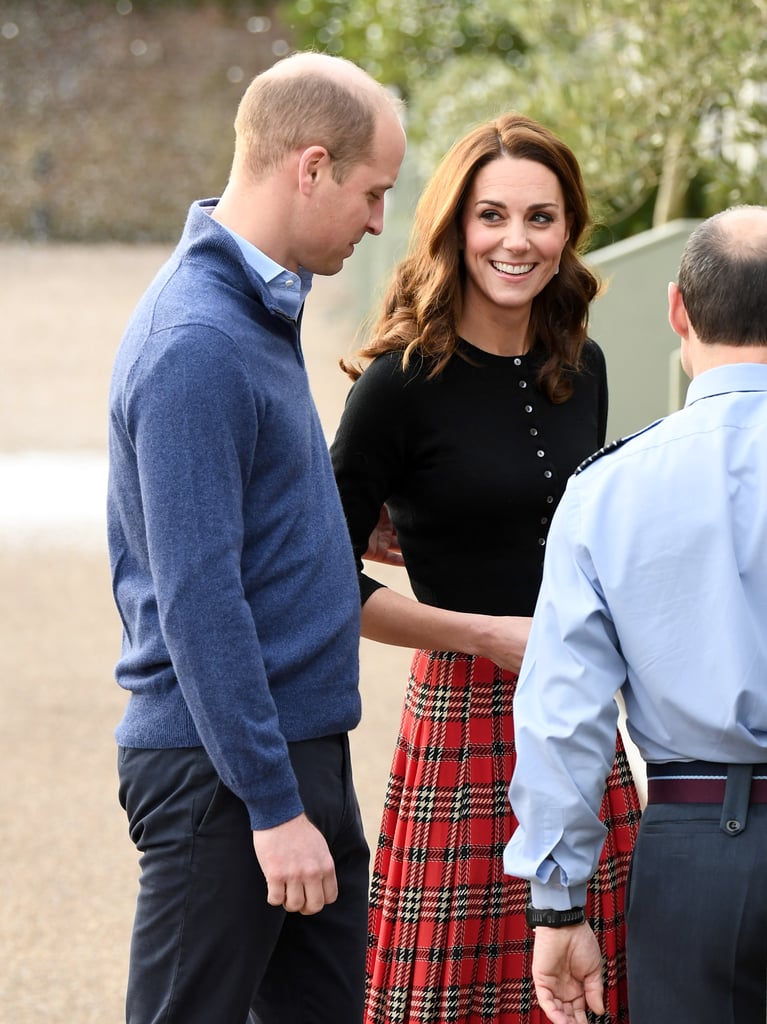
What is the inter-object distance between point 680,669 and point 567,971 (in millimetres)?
457

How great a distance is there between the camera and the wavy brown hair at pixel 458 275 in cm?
255

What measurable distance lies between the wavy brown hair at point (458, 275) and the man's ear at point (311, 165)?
545 millimetres

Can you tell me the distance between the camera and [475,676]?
2.50 meters

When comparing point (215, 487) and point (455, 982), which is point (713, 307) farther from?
point (455, 982)

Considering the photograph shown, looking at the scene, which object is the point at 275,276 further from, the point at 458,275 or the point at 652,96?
the point at 652,96

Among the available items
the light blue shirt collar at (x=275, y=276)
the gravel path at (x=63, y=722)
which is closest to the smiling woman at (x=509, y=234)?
the light blue shirt collar at (x=275, y=276)

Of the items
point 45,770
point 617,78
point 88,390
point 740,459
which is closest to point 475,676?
point 740,459

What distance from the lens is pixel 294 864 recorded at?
6.25 feet

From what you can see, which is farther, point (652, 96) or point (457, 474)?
point (652, 96)

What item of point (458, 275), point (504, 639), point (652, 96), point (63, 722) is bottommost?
point (63, 722)

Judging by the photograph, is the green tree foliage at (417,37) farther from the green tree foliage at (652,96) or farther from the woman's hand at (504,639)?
the woman's hand at (504,639)

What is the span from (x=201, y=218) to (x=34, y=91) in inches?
1049

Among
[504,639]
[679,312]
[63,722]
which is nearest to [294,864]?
[504,639]

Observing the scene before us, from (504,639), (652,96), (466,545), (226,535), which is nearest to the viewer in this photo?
(226,535)
